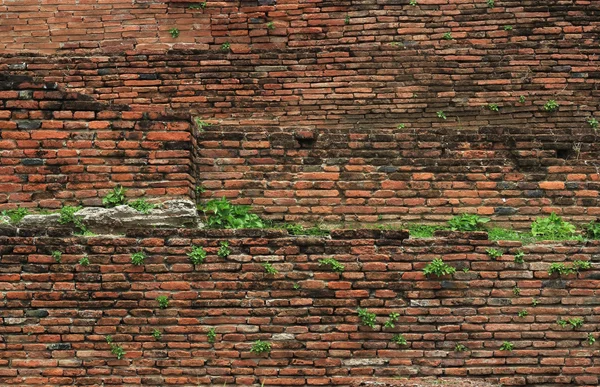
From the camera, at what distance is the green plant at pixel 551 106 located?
267 inches

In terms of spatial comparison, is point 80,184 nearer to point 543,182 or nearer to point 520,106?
point 543,182

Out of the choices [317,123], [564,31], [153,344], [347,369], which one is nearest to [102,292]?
A: [153,344]

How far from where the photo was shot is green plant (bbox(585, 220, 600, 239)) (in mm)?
5469

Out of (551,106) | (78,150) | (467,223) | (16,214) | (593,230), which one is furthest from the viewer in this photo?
(551,106)

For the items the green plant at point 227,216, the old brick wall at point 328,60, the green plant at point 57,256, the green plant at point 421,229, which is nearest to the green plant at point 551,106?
the old brick wall at point 328,60

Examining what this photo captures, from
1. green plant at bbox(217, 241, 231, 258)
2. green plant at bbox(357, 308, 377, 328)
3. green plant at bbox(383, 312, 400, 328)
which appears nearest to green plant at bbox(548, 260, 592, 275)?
green plant at bbox(383, 312, 400, 328)

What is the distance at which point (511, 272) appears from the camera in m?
5.08

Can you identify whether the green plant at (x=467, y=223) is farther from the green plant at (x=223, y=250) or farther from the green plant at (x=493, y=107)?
the green plant at (x=223, y=250)

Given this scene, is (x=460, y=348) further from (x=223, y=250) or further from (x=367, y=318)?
(x=223, y=250)

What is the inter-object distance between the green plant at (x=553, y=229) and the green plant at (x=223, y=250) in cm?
246

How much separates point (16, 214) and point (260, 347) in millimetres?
2109

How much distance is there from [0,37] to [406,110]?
443 centimetres

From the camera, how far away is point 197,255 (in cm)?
502

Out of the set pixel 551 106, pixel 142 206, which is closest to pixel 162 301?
pixel 142 206
